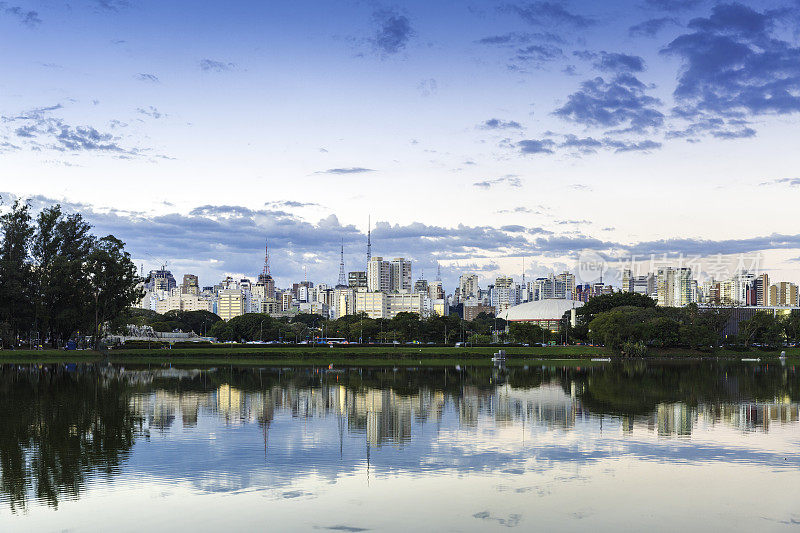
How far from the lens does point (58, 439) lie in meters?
22.6

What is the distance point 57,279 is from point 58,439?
61699 mm

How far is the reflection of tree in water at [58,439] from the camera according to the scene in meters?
16.4

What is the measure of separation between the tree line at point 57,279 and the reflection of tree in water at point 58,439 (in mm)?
41429

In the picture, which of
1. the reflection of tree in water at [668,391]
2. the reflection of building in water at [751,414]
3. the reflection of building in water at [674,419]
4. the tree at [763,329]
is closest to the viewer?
the reflection of building in water at [674,419]

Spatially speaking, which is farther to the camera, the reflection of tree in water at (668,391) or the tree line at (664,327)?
the tree line at (664,327)

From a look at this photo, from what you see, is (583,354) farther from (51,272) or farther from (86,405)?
(86,405)

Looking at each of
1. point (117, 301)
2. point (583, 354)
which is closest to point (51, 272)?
point (117, 301)

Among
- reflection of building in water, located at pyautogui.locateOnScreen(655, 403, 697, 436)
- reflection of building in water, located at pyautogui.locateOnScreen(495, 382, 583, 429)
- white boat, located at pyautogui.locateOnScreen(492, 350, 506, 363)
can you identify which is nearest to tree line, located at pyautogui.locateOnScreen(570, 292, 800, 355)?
white boat, located at pyautogui.locateOnScreen(492, 350, 506, 363)

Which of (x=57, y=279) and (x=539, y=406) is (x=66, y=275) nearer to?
(x=57, y=279)

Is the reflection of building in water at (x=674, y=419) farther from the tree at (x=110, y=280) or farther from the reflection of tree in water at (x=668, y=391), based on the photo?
the tree at (x=110, y=280)

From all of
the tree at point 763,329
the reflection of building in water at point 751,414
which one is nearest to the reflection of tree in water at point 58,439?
the reflection of building in water at point 751,414

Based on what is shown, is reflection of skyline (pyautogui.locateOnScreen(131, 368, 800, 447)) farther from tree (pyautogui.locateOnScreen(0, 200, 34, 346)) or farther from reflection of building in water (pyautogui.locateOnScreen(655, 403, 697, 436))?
tree (pyautogui.locateOnScreen(0, 200, 34, 346))

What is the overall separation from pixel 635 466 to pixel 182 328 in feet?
518

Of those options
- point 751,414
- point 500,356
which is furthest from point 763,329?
point 751,414
